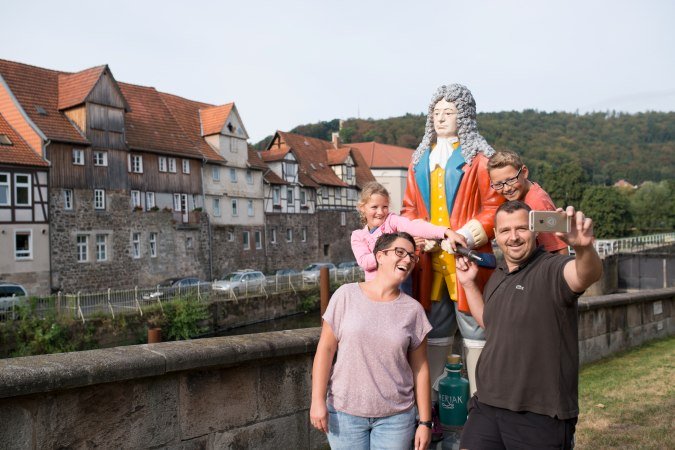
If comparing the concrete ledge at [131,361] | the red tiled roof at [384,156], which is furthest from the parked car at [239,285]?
the red tiled roof at [384,156]

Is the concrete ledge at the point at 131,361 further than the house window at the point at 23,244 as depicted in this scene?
No

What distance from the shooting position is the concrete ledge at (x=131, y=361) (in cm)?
289

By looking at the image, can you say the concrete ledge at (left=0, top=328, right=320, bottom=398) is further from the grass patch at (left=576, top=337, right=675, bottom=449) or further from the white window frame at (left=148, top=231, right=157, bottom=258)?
the white window frame at (left=148, top=231, right=157, bottom=258)

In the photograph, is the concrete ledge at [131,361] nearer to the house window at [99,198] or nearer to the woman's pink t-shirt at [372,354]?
the woman's pink t-shirt at [372,354]

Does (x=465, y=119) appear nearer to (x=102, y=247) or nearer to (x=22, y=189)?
(x=22, y=189)

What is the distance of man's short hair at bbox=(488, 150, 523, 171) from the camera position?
3.15 m

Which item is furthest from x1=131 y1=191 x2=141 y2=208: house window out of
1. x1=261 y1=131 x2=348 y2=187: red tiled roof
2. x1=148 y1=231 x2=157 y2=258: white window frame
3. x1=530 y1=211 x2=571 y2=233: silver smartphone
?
x1=530 y1=211 x2=571 y2=233: silver smartphone

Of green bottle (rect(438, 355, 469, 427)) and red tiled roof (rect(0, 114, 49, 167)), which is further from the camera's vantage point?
red tiled roof (rect(0, 114, 49, 167))

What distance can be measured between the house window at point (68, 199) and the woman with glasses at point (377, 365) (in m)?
26.4

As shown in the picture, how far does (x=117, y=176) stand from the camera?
28.8 m

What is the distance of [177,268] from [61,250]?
6985 mm

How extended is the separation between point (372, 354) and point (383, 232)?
2.78 ft

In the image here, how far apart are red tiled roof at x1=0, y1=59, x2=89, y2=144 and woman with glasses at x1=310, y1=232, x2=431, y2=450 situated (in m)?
26.4

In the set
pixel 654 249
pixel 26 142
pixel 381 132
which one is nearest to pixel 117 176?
pixel 26 142
